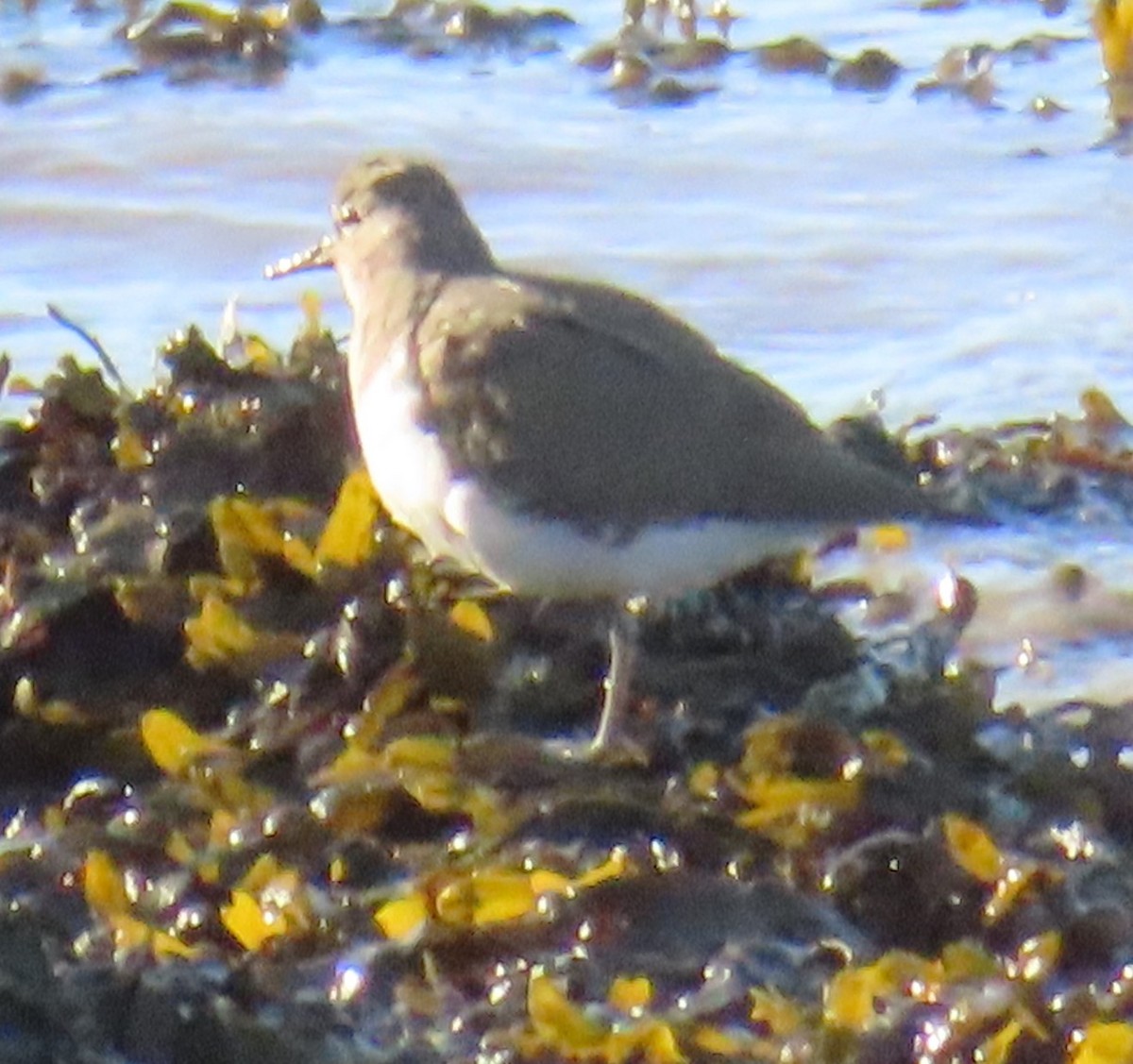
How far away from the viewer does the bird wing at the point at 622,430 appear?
4074mm

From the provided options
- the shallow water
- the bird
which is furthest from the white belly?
the shallow water

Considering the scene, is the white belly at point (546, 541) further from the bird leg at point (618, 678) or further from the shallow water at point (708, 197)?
the shallow water at point (708, 197)

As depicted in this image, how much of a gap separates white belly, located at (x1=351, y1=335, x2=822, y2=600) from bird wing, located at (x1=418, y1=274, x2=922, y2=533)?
2 centimetres

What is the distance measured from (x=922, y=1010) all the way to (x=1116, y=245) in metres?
3.91

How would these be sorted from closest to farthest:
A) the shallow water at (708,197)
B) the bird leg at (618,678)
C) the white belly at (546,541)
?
1. the bird leg at (618,678)
2. the white belly at (546,541)
3. the shallow water at (708,197)

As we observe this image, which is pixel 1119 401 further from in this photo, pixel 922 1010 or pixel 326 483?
pixel 922 1010

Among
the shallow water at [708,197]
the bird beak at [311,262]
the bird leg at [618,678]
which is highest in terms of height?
the bird beak at [311,262]

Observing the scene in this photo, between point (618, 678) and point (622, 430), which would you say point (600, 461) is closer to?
point (622, 430)

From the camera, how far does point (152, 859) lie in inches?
141

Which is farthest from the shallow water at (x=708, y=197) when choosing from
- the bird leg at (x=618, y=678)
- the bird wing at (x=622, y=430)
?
the bird leg at (x=618, y=678)

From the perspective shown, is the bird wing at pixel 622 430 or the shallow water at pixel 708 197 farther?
the shallow water at pixel 708 197

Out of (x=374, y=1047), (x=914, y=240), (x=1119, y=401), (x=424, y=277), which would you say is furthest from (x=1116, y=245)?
(x=374, y=1047)

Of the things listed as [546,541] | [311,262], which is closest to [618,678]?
[546,541]

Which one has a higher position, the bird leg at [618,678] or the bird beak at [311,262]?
the bird beak at [311,262]
